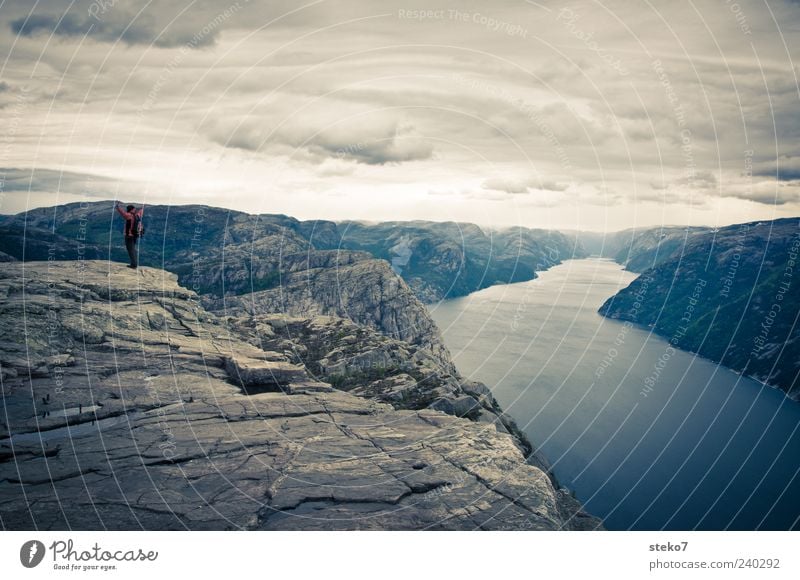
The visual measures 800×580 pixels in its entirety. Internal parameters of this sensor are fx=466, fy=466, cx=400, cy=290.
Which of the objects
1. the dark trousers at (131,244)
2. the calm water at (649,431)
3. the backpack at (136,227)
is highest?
the backpack at (136,227)

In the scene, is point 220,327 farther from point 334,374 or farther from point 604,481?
point 604,481

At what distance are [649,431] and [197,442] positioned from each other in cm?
11092

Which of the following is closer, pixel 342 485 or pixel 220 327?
pixel 342 485

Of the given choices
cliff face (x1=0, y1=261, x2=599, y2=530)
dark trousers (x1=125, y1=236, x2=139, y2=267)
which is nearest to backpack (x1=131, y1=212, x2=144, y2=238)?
dark trousers (x1=125, y1=236, x2=139, y2=267)

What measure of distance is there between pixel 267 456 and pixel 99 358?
1221 cm

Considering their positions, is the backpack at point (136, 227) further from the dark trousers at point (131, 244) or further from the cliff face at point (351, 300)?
the cliff face at point (351, 300)

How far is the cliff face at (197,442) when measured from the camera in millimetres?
14867

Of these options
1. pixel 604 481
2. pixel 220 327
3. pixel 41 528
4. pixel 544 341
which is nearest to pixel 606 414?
pixel 604 481

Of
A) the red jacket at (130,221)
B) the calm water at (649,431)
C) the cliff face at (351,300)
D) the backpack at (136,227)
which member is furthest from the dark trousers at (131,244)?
the cliff face at (351,300)

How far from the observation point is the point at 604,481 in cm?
8519

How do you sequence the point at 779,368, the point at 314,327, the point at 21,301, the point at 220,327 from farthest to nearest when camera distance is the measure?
1. the point at 779,368
2. the point at 314,327
3. the point at 220,327
4. the point at 21,301

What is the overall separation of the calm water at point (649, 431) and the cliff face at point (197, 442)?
Result: 213ft

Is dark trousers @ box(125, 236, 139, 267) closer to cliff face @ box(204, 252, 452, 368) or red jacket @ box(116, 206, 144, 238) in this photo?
red jacket @ box(116, 206, 144, 238)

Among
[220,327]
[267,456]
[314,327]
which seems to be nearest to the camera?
[267,456]
